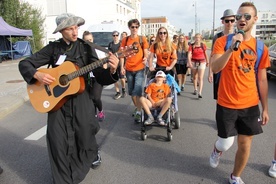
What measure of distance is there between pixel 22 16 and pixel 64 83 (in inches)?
978

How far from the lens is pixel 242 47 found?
8.42ft

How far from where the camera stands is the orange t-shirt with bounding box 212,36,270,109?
8.43 feet

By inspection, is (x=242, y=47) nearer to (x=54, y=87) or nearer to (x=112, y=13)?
(x=54, y=87)

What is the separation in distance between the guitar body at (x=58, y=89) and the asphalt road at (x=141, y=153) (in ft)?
3.42

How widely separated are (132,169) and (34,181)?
1.25m

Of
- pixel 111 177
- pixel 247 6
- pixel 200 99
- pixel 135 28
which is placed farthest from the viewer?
pixel 200 99

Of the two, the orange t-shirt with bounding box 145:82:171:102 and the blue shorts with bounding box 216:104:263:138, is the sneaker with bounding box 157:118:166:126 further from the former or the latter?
the blue shorts with bounding box 216:104:263:138

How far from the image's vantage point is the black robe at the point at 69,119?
277cm

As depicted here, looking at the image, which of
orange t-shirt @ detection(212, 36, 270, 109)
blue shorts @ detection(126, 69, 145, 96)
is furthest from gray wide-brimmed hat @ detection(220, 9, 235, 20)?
orange t-shirt @ detection(212, 36, 270, 109)

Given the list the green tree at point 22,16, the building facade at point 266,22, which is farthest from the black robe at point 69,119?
the building facade at point 266,22

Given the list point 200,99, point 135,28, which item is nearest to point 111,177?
point 135,28

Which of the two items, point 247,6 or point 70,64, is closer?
point 247,6

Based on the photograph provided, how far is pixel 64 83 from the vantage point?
277 cm

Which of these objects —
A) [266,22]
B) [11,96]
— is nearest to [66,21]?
[11,96]
